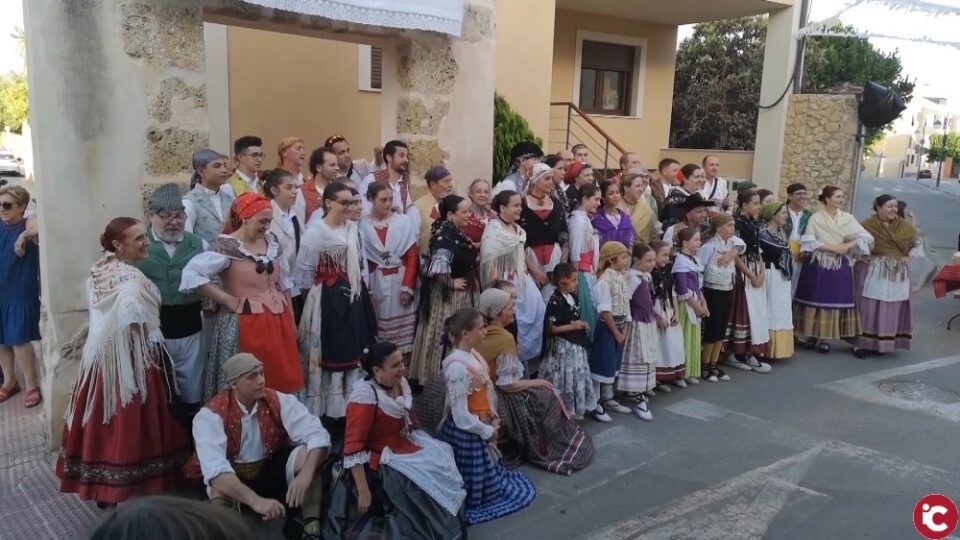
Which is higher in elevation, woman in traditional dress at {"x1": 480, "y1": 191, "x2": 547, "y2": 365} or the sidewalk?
woman in traditional dress at {"x1": 480, "y1": 191, "x2": 547, "y2": 365}

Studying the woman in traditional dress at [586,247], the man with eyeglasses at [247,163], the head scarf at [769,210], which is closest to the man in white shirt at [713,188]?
the head scarf at [769,210]

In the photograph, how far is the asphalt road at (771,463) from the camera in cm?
Result: 382

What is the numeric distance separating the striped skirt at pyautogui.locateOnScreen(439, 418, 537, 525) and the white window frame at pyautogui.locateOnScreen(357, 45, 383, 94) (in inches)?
254

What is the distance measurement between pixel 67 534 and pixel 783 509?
3.64 m

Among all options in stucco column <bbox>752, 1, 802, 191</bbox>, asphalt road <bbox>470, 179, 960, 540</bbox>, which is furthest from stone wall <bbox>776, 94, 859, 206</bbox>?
asphalt road <bbox>470, 179, 960, 540</bbox>

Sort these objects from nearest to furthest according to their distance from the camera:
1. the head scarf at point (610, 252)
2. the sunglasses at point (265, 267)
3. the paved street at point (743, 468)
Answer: the paved street at point (743, 468)
the sunglasses at point (265, 267)
the head scarf at point (610, 252)

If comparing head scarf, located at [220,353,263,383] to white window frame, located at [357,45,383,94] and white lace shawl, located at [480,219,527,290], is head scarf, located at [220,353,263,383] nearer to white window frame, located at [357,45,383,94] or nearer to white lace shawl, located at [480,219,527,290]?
white lace shawl, located at [480,219,527,290]

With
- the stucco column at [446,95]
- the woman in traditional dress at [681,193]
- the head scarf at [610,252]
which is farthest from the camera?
the woman in traditional dress at [681,193]

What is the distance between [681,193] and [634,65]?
7703 mm

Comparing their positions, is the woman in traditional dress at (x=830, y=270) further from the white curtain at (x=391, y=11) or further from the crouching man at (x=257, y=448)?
the crouching man at (x=257, y=448)

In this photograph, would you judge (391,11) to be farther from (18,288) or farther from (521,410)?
(18,288)

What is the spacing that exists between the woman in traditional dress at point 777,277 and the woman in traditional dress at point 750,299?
0.11 meters

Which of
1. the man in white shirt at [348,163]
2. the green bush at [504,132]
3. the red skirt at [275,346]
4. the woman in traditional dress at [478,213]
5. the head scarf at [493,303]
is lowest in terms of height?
the red skirt at [275,346]

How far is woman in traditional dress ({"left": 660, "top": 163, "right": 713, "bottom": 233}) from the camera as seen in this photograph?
632 centimetres
